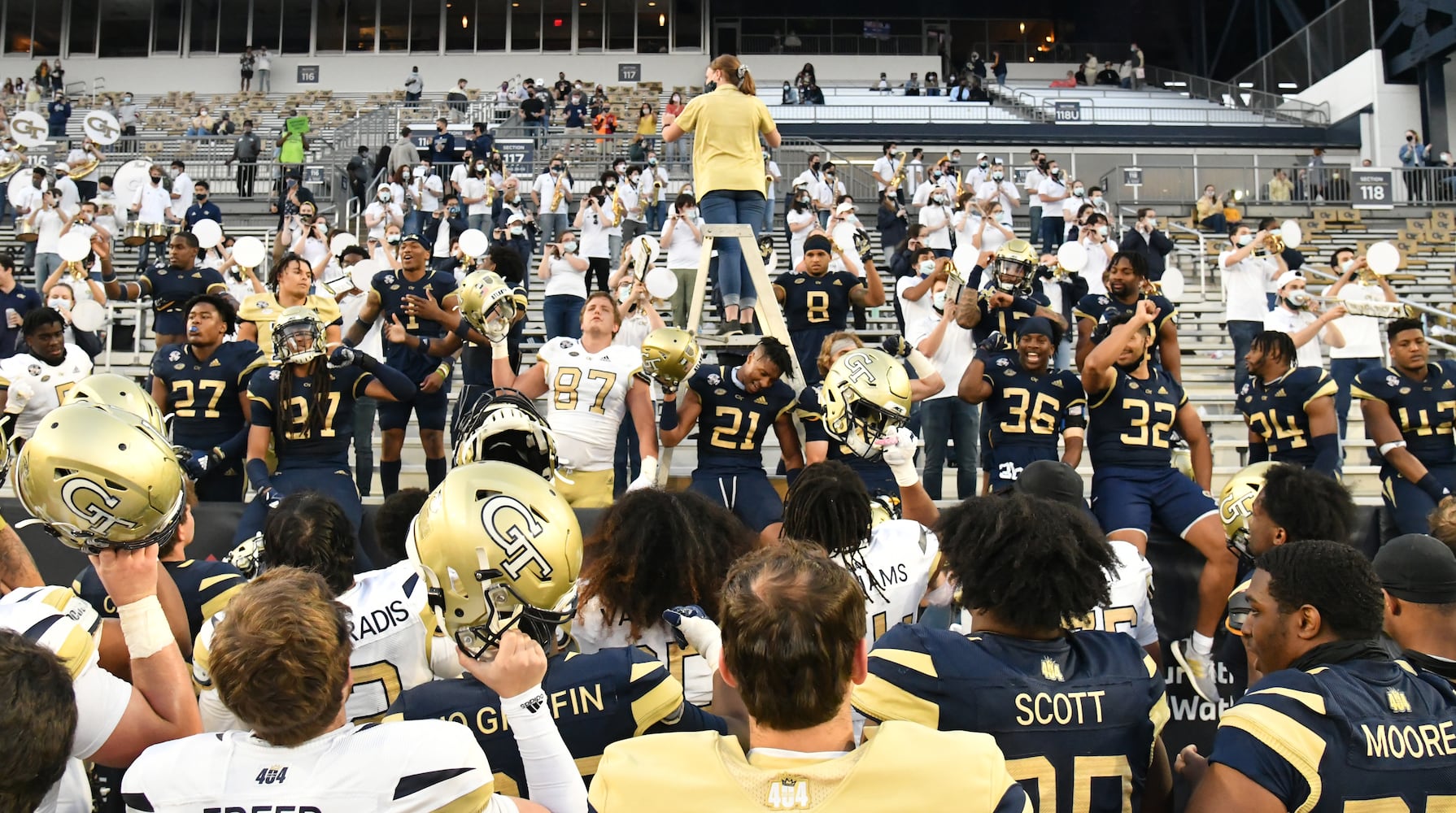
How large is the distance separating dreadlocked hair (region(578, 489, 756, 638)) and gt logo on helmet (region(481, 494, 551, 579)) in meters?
0.96

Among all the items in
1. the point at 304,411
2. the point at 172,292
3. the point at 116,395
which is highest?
the point at 172,292

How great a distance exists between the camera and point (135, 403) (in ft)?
12.6

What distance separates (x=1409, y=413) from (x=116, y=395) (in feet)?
23.1

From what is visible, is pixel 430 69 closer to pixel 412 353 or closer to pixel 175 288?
pixel 175 288

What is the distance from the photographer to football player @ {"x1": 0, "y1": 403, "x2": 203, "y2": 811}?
8.39 feet

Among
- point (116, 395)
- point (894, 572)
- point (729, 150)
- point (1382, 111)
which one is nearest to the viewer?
point (116, 395)

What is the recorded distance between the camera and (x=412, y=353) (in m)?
8.05

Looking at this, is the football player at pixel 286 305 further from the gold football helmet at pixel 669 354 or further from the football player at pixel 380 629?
the football player at pixel 380 629

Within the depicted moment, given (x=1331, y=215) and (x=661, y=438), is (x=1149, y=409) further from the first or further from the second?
(x=1331, y=215)

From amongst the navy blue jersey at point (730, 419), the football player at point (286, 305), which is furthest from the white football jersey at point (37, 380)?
the navy blue jersey at point (730, 419)

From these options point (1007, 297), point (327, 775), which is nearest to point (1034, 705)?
point (327, 775)

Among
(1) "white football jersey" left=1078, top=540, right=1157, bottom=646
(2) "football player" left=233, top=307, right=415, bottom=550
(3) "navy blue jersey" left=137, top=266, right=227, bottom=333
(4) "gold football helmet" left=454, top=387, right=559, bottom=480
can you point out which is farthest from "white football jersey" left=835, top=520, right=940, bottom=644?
(3) "navy blue jersey" left=137, top=266, right=227, bottom=333

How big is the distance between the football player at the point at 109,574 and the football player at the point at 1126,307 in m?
5.15

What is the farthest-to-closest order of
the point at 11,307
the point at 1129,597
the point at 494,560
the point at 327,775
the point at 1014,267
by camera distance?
the point at 11,307
the point at 1014,267
the point at 1129,597
the point at 494,560
the point at 327,775
